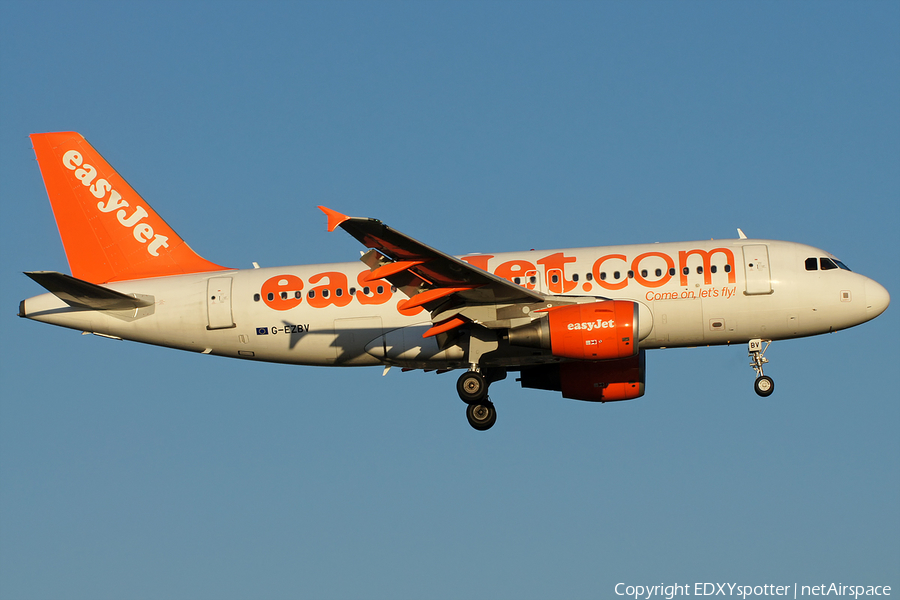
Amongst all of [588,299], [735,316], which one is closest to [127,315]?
[588,299]

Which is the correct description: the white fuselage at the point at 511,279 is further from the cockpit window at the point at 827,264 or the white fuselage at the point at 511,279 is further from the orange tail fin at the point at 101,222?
the orange tail fin at the point at 101,222

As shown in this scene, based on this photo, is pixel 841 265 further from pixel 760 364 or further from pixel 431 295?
pixel 431 295

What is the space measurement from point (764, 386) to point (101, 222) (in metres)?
21.5

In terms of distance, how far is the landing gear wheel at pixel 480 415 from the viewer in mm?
31547

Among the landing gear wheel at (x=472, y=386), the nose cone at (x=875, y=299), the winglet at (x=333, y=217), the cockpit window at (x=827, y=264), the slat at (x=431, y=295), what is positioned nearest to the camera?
the winglet at (x=333, y=217)

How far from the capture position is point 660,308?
30.5 m

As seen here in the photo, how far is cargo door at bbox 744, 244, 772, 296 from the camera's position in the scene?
101 ft

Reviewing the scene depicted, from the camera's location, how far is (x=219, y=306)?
1289 inches

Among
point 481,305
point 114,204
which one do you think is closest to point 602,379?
point 481,305

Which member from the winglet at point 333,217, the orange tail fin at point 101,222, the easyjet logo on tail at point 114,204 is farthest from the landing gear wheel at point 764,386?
the easyjet logo on tail at point 114,204

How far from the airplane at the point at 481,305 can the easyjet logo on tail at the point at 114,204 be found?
265mm

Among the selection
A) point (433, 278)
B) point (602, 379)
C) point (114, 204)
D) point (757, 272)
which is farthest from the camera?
point (114, 204)

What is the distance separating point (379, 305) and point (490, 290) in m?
→ 4.23

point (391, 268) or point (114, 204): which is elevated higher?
point (114, 204)
